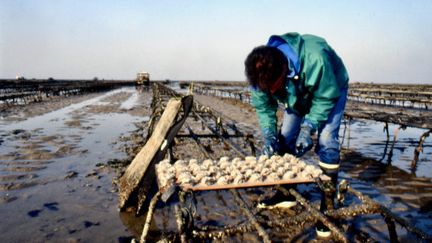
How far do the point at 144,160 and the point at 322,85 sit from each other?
8.06 feet

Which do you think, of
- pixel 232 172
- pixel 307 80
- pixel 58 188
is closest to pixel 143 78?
pixel 58 188

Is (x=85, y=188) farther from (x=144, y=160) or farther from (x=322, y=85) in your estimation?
(x=322, y=85)

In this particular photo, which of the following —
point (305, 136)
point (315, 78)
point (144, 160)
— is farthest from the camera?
point (144, 160)

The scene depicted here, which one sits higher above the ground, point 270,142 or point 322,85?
point 322,85

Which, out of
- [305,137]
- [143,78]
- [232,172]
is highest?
[143,78]

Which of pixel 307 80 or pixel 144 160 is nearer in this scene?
pixel 307 80

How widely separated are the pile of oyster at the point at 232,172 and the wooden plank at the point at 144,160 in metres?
0.83

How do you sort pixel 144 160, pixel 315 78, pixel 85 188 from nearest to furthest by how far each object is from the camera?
1. pixel 315 78
2. pixel 144 160
3. pixel 85 188

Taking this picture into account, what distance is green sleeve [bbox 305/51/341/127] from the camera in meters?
3.35

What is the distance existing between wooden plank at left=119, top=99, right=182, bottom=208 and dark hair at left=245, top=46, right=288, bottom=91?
5.12ft

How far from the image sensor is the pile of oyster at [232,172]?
289 cm

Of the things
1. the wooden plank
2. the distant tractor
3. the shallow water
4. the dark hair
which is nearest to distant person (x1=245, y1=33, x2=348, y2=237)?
the dark hair

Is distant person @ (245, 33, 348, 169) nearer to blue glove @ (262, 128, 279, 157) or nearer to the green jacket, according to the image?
the green jacket

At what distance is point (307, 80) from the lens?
341 centimetres
